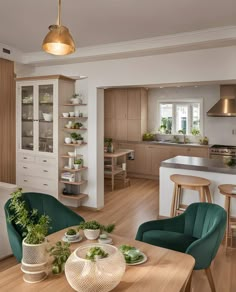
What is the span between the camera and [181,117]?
757 centimetres

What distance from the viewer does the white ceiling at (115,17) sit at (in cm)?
273

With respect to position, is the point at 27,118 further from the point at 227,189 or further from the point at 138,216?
the point at 227,189

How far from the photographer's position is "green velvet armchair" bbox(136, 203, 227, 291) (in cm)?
210

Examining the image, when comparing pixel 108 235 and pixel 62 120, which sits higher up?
pixel 62 120

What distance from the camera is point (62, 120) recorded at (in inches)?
182

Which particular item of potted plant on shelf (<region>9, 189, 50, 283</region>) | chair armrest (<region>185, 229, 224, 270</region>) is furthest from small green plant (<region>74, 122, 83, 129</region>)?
potted plant on shelf (<region>9, 189, 50, 283</region>)

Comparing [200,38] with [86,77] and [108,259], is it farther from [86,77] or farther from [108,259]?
[108,259]

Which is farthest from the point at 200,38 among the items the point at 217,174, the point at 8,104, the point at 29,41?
the point at 8,104

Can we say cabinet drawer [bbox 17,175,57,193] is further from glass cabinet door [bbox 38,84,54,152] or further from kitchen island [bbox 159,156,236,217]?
kitchen island [bbox 159,156,236,217]

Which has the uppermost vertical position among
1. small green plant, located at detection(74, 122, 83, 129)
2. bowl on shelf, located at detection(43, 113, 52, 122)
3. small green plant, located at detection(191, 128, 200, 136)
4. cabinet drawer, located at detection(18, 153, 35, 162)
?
bowl on shelf, located at detection(43, 113, 52, 122)

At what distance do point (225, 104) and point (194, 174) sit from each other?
2979 mm

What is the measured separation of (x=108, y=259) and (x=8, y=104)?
412 cm

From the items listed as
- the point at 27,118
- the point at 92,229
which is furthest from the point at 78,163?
the point at 92,229

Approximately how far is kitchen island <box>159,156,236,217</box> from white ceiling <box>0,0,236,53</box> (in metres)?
1.89
